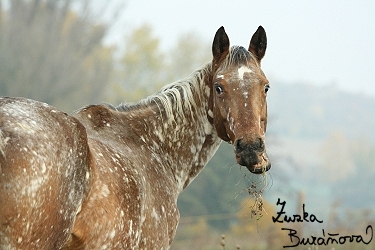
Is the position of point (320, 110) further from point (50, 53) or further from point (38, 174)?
point (38, 174)

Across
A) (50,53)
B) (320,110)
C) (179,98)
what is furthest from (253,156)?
(320,110)

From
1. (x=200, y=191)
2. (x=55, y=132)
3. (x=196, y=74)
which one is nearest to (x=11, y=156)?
(x=55, y=132)

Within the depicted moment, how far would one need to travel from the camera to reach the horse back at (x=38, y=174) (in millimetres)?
3482

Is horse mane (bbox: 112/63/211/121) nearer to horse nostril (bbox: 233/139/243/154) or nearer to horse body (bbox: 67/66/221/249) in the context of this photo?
horse body (bbox: 67/66/221/249)

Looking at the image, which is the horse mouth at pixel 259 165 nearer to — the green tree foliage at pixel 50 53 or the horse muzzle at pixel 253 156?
the horse muzzle at pixel 253 156

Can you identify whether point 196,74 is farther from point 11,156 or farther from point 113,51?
point 113,51

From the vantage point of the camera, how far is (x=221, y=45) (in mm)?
5594

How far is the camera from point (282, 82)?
161m

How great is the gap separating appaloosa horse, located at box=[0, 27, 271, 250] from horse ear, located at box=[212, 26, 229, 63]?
0.01m

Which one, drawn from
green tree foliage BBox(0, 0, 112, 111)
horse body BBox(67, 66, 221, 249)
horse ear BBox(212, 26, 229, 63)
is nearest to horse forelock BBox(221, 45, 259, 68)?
horse ear BBox(212, 26, 229, 63)

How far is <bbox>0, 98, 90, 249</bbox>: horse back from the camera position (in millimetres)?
3482

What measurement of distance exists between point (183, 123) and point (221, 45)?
0.89 meters

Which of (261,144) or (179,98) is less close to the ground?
(179,98)

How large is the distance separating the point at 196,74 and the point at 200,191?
25.3 meters
